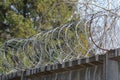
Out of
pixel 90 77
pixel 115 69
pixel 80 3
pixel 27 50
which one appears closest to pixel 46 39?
pixel 27 50

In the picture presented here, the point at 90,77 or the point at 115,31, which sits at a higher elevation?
the point at 115,31

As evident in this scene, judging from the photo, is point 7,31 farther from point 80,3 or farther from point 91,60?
point 91,60

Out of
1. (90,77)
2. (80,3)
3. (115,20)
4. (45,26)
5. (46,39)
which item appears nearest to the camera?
(90,77)

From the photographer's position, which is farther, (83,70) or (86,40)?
(86,40)

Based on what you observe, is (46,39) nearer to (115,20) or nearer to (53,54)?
(53,54)

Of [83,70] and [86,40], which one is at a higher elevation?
[86,40]

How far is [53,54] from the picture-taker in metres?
7.23

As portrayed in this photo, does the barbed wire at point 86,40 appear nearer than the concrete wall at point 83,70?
No

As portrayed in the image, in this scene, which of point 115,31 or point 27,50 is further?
point 27,50

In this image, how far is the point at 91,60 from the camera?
5.60m

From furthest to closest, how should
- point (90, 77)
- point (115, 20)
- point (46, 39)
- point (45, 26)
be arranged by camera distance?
point (45, 26)
point (46, 39)
point (115, 20)
point (90, 77)

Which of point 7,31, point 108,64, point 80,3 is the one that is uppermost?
point 80,3

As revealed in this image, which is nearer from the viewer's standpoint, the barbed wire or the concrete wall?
the concrete wall

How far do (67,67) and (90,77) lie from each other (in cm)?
45
